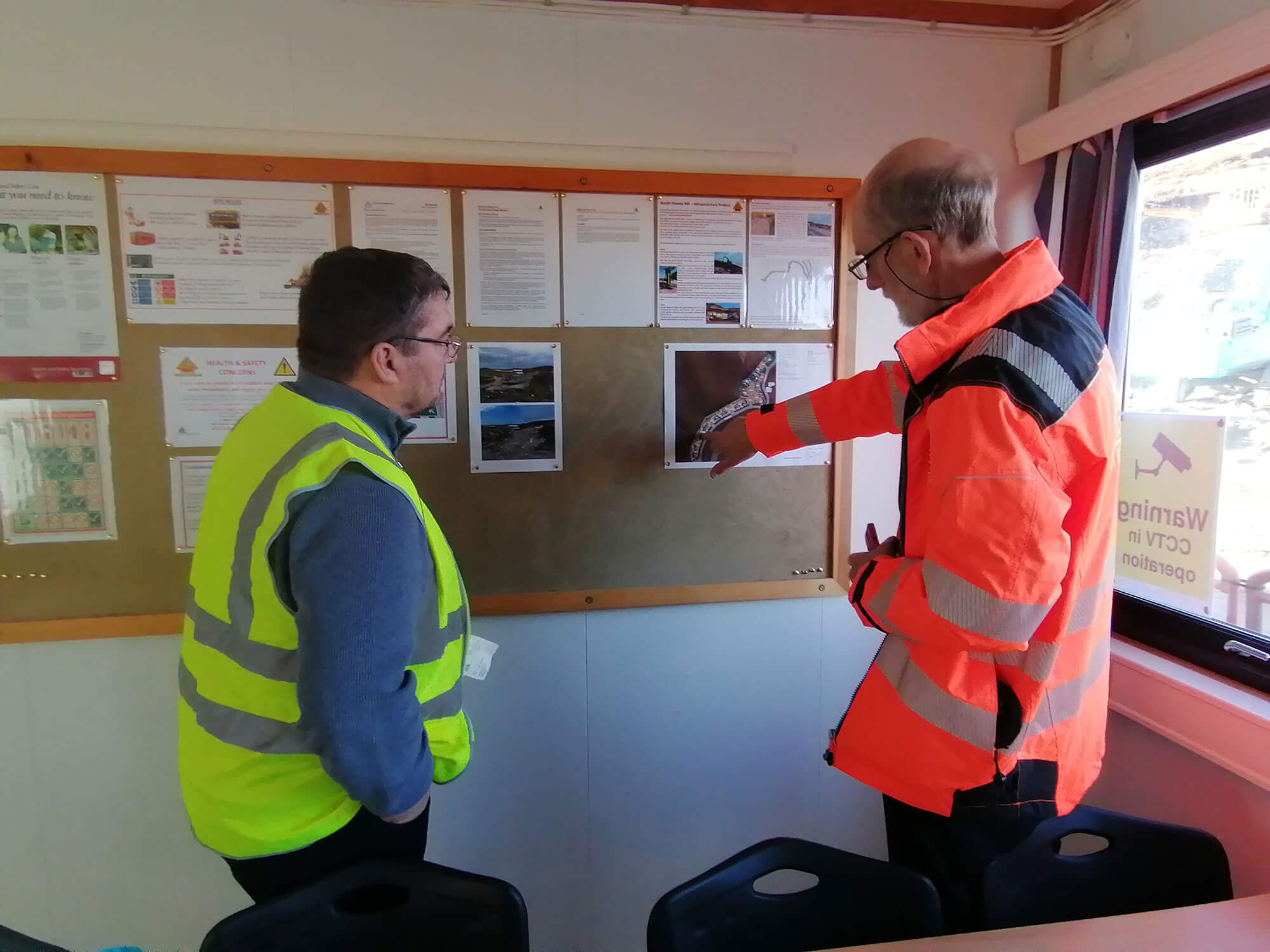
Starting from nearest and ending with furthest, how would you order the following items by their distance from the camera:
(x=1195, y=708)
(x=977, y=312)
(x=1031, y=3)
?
(x=977, y=312) < (x=1195, y=708) < (x=1031, y=3)

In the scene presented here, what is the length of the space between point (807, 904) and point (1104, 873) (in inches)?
21.4

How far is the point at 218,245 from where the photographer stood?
62.9 inches

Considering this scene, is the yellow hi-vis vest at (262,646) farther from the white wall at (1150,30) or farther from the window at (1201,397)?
the white wall at (1150,30)

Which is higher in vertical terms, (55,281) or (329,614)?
(55,281)

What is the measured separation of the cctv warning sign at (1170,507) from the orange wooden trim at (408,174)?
0.96 meters

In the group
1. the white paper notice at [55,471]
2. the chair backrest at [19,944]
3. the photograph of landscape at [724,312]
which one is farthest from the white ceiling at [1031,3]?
the chair backrest at [19,944]

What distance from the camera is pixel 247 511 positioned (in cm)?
99

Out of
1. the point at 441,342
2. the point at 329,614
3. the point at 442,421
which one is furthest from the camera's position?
the point at 442,421

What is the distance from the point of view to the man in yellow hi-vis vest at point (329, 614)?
3.11 ft

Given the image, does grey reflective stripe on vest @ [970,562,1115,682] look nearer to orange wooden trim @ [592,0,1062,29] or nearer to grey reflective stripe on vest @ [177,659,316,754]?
grey reflective stripe on vest @ [177,659,316,754]

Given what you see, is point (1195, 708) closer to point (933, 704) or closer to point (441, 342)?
point (933, 704)

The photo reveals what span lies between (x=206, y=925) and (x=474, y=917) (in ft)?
3.89

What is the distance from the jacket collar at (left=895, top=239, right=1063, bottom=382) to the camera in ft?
3.46

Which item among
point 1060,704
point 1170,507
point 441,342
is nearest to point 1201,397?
point 1170,507
